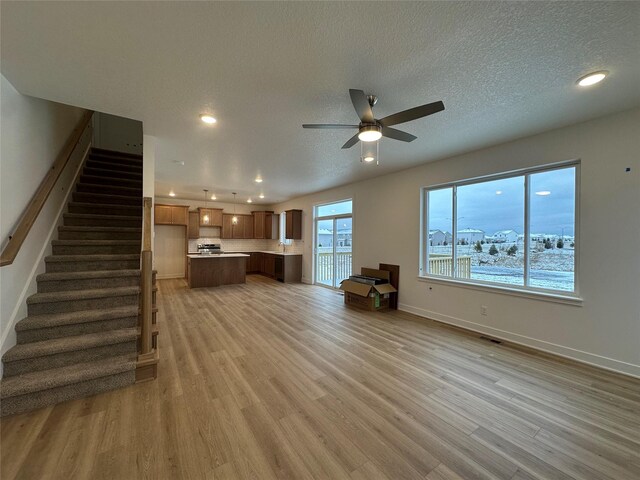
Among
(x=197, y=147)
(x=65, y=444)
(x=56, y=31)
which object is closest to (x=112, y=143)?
(x=197, y=147)

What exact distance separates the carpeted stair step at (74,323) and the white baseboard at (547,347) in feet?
13.6

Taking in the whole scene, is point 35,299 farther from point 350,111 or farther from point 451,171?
point 451,171

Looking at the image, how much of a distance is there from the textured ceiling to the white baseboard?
2.51 meters

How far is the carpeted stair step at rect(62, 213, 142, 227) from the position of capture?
3367 millimetres

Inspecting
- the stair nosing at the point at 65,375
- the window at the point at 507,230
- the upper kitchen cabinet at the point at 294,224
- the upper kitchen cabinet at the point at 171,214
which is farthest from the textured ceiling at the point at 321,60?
the upper kitchen cabinet at the point at 171,214

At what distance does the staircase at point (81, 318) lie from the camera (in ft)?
6.73

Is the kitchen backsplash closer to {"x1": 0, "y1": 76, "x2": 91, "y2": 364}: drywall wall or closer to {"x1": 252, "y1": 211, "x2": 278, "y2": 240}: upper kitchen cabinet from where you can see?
{"x1": 252, "y1": 211, "x2": 278, "y2": 240}: upper kitchen cabinet

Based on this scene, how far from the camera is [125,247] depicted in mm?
3379

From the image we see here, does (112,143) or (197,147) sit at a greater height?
(112,143)

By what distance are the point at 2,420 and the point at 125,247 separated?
77.2 inches

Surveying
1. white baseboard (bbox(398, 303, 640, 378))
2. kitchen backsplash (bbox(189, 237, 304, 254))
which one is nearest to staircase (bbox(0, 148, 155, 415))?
white baseboard (bbox(398, 303, 640, 378))

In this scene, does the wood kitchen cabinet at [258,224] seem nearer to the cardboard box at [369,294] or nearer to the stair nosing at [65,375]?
the cardboard box at [369,294]

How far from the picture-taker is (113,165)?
461cm

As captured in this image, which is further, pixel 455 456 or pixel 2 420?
pixel 2 420
